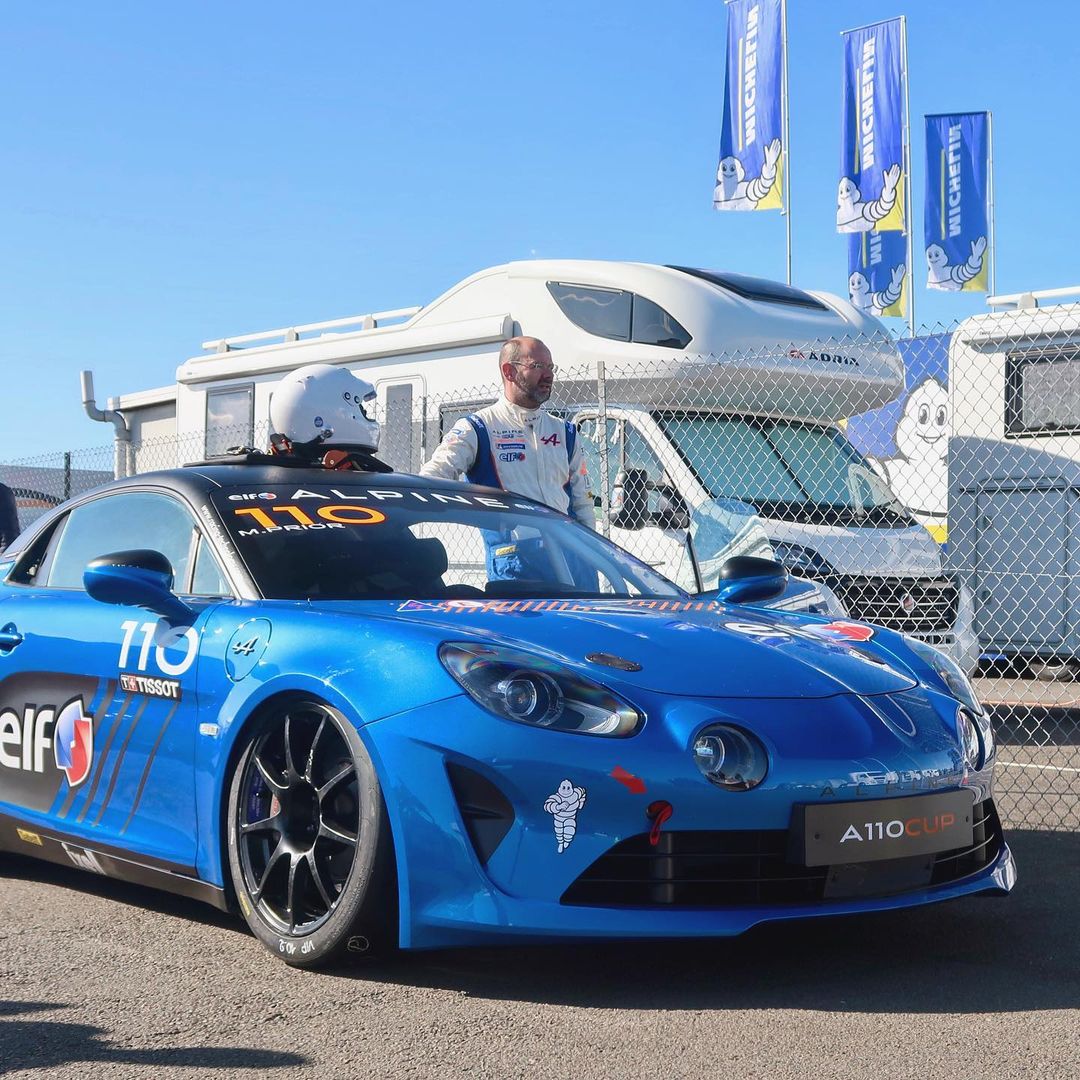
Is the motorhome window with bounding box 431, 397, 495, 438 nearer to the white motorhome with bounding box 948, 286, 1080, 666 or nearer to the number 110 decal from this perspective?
the white motorhome with bounding box 948, 286, 1080, 666

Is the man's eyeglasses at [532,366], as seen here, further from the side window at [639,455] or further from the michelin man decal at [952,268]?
the michelin man decal at [952,268]

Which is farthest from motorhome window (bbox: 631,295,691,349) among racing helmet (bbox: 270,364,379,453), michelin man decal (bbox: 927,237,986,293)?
michelin man decal (bbox: 927,237,986,293)

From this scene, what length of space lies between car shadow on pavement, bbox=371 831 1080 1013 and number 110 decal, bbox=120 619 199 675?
961mm

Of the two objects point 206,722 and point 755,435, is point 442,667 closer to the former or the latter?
point 206,722

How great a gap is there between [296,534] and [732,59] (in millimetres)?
20468

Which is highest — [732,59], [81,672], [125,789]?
[732,59]

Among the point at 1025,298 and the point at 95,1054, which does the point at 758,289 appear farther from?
the point at 95,1054

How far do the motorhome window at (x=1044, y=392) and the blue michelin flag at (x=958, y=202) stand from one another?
12201 mm

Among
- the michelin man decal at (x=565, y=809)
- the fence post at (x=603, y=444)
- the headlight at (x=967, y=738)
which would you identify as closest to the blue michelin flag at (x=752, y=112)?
the fence post at (x=603, y=444)

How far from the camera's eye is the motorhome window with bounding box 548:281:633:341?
9.47 m

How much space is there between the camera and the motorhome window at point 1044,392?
1159 centimetres

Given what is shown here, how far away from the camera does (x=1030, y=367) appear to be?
11.8m

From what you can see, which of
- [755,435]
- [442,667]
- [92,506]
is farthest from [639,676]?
[755,435]

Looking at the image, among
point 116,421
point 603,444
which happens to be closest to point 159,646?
point 603,444
